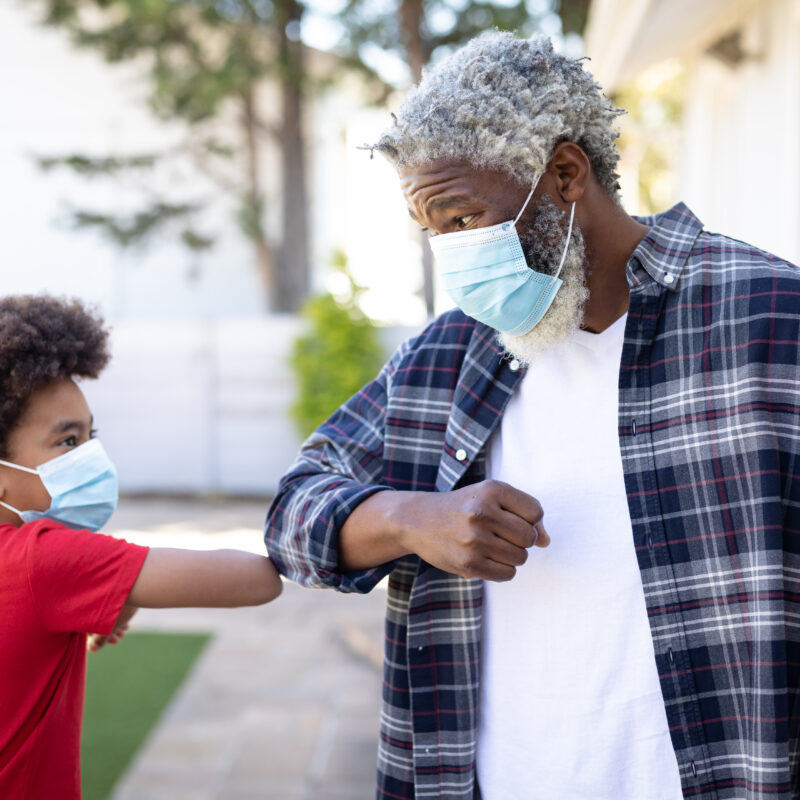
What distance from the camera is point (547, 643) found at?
1.60 metres

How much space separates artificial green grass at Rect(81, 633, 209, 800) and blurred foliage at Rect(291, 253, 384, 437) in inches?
138

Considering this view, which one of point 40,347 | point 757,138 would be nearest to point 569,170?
point 40,347

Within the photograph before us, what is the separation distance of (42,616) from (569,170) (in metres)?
1.21

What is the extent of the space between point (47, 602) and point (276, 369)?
302 inches

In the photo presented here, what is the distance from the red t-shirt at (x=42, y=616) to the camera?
1564mm

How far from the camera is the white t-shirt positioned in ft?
5.08

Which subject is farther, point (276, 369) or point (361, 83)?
point (361, 83)

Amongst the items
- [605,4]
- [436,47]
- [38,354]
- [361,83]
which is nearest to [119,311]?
[361,83]

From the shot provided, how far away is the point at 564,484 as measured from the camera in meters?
1.61

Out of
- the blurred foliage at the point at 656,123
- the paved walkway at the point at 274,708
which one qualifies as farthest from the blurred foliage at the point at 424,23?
the paved walkway at the point at 274,708

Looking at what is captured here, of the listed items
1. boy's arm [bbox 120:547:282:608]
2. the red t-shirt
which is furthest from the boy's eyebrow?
boy's arm [bbox 120:547:282:608]

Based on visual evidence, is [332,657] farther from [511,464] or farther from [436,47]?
[436,47]

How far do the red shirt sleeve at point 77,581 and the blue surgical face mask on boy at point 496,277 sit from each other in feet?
2.48

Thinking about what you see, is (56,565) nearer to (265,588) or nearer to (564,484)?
(265,588)
